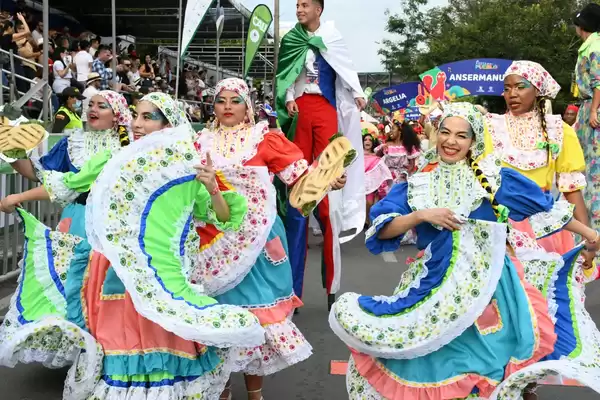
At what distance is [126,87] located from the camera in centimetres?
1402

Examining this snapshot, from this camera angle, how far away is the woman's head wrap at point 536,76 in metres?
4.61

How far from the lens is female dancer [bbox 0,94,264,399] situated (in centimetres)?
302

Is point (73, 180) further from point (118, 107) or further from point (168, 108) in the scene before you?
point (118, 107)

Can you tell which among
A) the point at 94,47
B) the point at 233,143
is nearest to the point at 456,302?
the point at 233,143

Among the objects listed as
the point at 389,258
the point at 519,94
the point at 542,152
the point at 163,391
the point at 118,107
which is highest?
the point at 519,94

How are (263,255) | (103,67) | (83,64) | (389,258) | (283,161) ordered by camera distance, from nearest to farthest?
(263,255), (283,161), (389,258), (83,64), (103,67)

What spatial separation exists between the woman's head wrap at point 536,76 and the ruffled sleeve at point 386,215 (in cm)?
170

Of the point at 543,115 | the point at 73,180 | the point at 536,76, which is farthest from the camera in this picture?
the point at 543,115

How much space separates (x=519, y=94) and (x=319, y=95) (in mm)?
1739

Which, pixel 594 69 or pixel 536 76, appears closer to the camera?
pixel 536 76

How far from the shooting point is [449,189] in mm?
3254

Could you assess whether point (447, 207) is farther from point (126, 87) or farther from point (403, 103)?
point (403, 103)

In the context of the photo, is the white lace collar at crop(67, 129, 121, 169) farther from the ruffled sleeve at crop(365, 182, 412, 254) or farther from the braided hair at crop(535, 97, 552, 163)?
the braided hair at crop(535, 97, 552, 163)

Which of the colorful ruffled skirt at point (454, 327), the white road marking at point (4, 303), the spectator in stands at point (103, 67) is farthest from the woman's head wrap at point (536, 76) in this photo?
the spectator in stands at point (103, 67)
